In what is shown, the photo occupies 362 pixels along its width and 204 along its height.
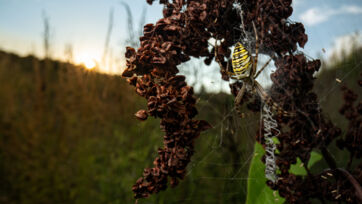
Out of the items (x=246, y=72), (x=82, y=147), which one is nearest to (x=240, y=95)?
(x=246, y=72)

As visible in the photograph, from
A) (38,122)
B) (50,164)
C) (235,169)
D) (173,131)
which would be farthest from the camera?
(38,122)

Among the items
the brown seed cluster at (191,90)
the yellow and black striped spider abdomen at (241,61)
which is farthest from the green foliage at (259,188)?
the yellow and black striped spider abdomen at (241,61)

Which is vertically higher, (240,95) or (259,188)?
(240,95)

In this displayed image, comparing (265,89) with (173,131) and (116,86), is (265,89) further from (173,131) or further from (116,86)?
(116,86)

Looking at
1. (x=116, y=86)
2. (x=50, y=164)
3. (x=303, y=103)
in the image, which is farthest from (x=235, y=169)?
(x=50, y=164)

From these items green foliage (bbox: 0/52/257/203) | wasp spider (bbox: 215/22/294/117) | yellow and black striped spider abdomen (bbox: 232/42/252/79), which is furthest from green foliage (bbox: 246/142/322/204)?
green foliage (bbox: 0/52/257/203)

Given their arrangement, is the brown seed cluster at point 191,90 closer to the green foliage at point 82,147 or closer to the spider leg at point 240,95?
the spider leg at point 240,95

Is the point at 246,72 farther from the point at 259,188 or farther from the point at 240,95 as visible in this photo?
the point at 259,188
